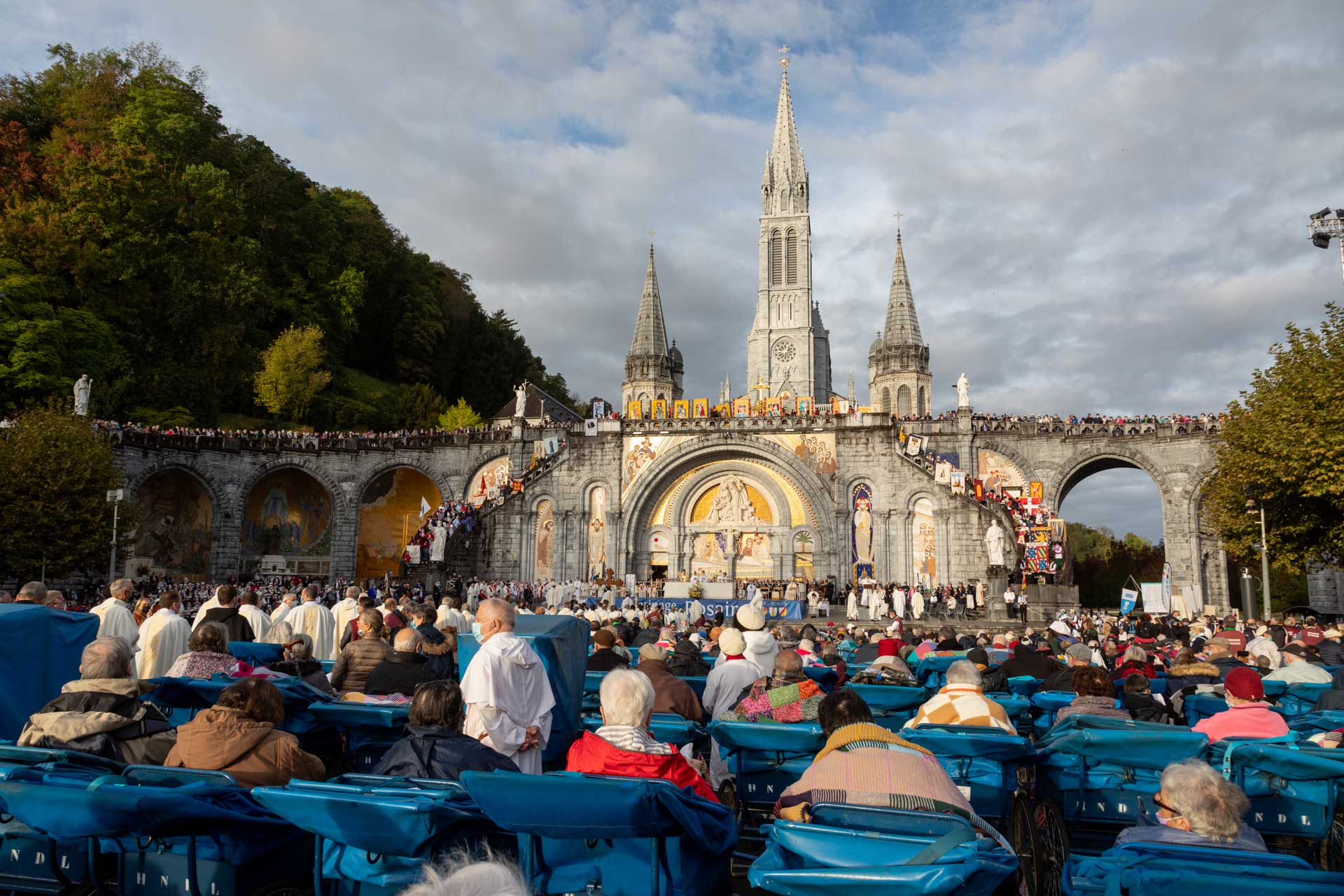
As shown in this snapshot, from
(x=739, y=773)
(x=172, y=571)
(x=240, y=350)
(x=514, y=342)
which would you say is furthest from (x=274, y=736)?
(x=514, y=342)

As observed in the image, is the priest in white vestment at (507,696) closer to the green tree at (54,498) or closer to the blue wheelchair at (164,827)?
the blue wheelchair at (164,827)

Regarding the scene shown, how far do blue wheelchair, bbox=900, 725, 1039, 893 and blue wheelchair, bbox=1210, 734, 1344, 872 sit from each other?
1186mm

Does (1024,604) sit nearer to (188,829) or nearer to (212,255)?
(188,829)

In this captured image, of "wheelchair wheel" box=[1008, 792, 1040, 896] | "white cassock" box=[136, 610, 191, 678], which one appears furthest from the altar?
"wheelchair wheel" box=[1008, 792, 1040, 896]

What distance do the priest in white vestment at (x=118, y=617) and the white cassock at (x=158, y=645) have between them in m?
0.16

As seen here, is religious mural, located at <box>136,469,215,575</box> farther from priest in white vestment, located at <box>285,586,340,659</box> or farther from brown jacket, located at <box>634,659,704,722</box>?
brown jacket, located at <box>634,659,704,722</box>

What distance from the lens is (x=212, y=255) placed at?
43.6 metres

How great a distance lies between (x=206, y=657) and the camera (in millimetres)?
6996

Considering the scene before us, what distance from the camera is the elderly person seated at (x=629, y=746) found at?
168 inches

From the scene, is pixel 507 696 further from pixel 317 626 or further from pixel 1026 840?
pixel 317 626

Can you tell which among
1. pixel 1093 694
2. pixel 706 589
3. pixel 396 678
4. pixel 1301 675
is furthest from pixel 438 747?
pixel 706 589

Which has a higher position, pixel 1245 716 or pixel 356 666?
pixel 356 666

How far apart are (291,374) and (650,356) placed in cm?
2904

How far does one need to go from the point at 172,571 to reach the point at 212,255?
15.5m
